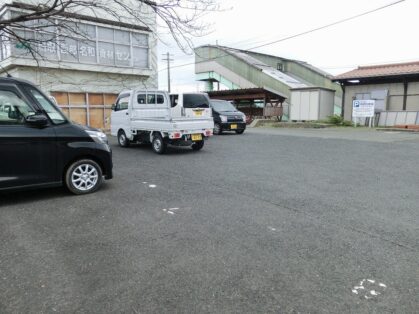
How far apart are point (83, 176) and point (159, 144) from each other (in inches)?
181

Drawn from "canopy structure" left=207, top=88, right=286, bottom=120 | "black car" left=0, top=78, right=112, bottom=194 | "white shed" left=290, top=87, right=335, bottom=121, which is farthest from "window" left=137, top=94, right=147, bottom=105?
"canopy structure" left=207, top=88, right=286, bottom=120

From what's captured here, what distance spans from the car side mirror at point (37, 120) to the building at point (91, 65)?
40.2 ft

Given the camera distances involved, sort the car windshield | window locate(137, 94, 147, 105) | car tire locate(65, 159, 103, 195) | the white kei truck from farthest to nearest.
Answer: the car windshield
window locate(137, 94, 147, 105)
the white kei truck
car tire locate(65, 159, 103, 195)

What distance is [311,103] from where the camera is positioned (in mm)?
23938

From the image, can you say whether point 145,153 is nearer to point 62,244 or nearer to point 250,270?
point 62,244

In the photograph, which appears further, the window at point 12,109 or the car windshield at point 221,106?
the car windshield at point 221,106

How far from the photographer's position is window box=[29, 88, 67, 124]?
520 centimetres

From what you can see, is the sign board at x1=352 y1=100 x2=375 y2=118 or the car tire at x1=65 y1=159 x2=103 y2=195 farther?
the sign board at x1=352 y1=100 x2=375 y2=118

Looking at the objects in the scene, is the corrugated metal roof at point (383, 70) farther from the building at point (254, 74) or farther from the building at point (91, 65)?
the building at point (91, 65)

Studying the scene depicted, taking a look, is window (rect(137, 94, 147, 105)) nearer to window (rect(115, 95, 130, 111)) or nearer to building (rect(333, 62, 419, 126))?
window (rect(115, 95, 130, 111))

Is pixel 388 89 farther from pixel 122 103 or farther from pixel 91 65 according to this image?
pixel 91 65

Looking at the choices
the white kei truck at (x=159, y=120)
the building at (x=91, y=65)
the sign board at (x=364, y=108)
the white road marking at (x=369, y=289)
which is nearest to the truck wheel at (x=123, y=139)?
the white kei truck at (x=159, y=120)

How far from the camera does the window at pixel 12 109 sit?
191 inches

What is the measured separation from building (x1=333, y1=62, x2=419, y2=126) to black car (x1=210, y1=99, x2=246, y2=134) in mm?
10075
